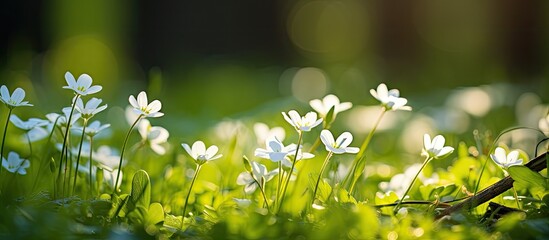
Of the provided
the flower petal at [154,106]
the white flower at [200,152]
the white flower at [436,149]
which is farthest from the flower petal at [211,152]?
the white flower at [436,149]

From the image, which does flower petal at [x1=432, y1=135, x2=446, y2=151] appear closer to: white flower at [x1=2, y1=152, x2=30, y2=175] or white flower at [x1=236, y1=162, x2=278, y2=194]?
white flower at [x1=236, y1=162, x2=278, y2=194]

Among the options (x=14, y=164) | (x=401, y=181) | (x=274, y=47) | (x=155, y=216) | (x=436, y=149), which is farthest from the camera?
(x=274, y=47)

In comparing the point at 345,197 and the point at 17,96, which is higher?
the point at 17,96

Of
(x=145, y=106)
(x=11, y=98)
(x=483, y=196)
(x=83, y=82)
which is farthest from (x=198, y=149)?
(x=483, y=196)

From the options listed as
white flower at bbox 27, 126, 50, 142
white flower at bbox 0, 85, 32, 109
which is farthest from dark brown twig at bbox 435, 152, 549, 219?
white flower at bbox 27, 126, 50, 142

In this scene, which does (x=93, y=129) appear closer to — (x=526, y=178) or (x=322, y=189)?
(x=322, y=189)
